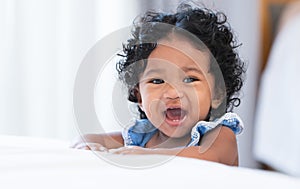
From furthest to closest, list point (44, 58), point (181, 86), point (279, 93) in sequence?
point (279, 93), point (44, 58), point (181, 86)

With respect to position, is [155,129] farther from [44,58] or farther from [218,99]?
[44,58]

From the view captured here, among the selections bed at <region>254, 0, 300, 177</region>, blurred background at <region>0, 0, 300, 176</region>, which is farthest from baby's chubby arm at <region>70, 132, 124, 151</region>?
bed at <region>254, 0, 300, 177</region>

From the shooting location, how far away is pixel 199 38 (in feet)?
0.95

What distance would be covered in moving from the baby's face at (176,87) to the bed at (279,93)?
676 millimetres

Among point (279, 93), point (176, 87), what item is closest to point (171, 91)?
point (176, 87)

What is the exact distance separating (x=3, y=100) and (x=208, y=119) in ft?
1.79

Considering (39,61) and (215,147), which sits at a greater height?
(39,61)

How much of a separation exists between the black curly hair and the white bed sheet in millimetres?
36

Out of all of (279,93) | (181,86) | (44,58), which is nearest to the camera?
(181,86)

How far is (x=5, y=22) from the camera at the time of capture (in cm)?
78

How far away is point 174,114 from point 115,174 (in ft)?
0.18

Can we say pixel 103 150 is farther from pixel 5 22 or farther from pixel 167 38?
pixel 5 22

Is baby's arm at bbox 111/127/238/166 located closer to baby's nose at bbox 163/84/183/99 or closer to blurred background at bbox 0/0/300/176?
Result: baby's nose at bbox 163/84/183/99

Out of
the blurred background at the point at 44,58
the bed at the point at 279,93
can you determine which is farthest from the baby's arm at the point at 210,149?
the bed at the point at 279,93
